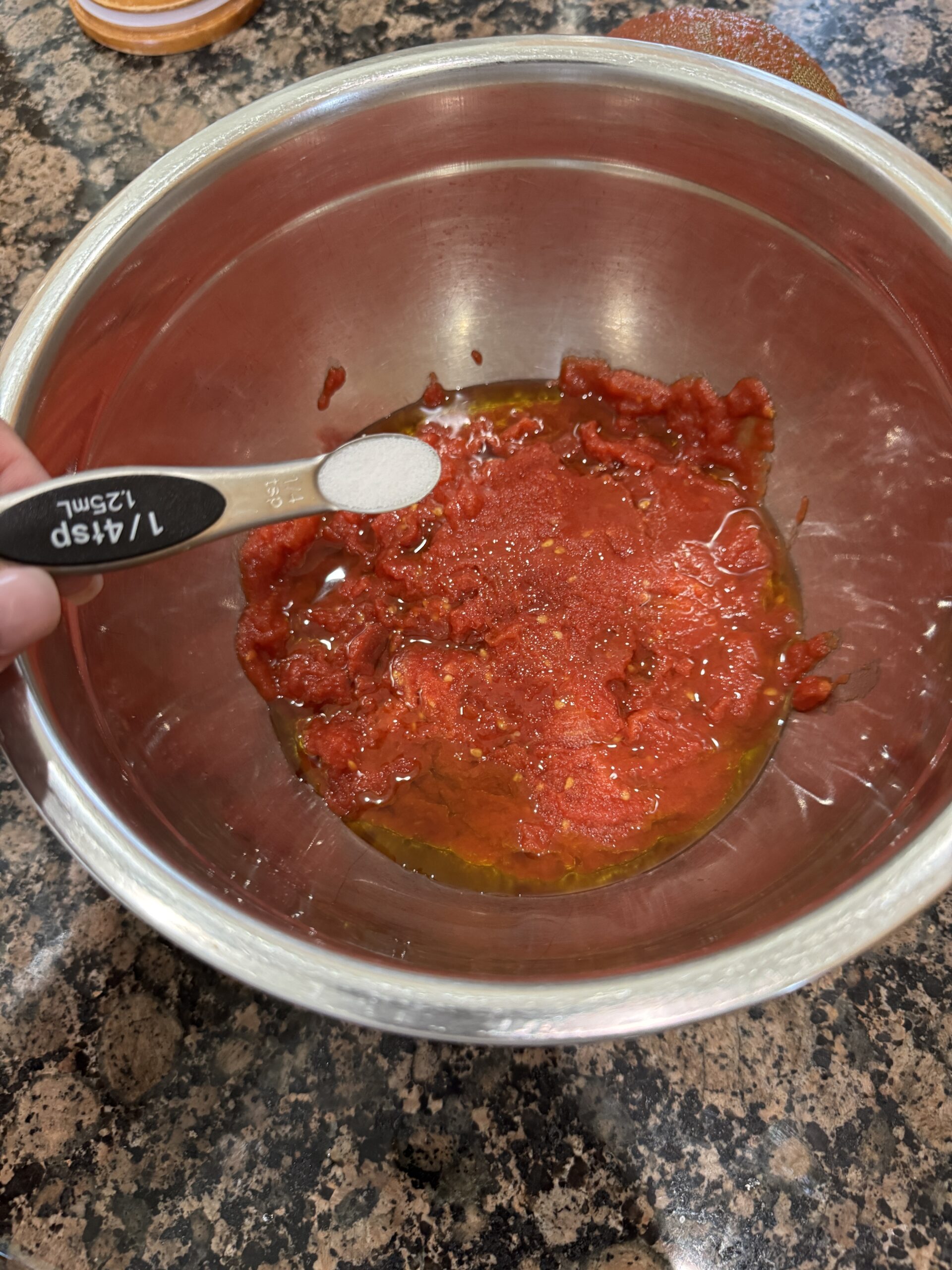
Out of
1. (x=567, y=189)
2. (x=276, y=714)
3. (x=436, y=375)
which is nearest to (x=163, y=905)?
(x=276, y=714)

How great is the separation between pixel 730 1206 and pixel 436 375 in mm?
1611

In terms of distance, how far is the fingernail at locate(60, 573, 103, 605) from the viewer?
1.15 metres

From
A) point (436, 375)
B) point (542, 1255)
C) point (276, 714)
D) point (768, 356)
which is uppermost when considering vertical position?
point (768, 356)

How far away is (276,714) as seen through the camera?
1564mm

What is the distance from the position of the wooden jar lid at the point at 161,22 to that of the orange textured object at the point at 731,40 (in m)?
1.11

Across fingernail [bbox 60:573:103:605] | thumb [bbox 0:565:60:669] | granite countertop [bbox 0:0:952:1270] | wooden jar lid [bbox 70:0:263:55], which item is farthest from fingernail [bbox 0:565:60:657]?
wooden jar lid [bbox 70:0:263:55]

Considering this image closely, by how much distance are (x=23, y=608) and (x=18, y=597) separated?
14 millimetres

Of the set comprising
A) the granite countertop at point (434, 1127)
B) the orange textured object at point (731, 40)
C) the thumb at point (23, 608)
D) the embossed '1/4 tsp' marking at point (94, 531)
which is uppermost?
the orange textured object at point (731, 40)

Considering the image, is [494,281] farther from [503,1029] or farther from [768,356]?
[503,1029]

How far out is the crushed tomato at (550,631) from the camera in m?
1.47

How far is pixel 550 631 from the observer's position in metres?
1.59

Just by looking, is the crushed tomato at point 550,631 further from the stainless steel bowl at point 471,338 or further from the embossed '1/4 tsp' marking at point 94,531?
the embossed '1/4 tsp' marking at point 94,531

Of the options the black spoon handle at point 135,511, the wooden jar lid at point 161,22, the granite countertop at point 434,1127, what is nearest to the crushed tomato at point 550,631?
the granite countertop at point 434,1127

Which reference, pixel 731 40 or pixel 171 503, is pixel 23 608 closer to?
pixel 171 503
